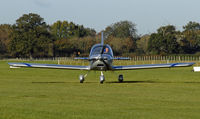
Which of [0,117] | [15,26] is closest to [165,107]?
[0,117]

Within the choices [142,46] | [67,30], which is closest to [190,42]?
[142,46]

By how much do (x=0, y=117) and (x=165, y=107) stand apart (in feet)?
16.6

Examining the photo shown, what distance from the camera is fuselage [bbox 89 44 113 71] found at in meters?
24.2

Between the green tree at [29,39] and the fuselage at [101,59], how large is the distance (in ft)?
288

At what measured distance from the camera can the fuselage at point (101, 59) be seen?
2425 cm

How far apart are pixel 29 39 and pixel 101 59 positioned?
9093 cm

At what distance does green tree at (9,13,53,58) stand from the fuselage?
3453 inches

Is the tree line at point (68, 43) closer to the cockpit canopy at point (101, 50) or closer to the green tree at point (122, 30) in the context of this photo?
the green tree at point (122, 30)

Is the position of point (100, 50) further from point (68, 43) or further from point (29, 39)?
point (68, 43)

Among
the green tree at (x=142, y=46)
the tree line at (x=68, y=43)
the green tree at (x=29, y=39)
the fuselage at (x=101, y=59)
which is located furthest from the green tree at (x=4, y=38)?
the fuselage at (x=101, y=59)

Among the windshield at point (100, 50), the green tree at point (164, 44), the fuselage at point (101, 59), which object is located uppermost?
the green tree at point (164, 44)

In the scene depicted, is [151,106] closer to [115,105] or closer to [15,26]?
[115,105]

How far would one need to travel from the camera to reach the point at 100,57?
951 inches

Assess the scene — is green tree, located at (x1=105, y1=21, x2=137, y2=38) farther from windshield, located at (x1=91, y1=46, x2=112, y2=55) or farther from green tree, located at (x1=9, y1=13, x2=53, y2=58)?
windshield, located at (x1=91, y1=46, x2=112, y2=55)
